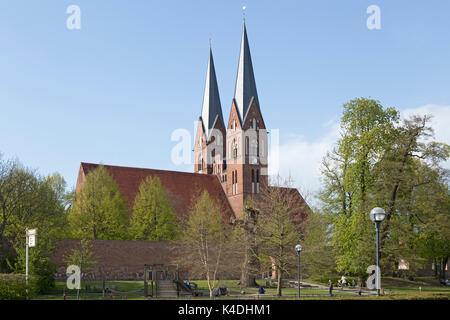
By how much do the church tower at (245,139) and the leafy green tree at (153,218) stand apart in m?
15.1

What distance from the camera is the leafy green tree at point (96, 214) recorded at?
4453 cm

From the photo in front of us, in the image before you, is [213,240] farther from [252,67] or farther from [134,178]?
[252,67]

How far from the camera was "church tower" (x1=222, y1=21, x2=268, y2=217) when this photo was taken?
211 feet

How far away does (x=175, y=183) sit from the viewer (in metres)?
62.2

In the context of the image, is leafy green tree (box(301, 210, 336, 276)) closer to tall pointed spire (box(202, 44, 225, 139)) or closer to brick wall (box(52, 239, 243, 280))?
brick wall (box(52, 239, 243, 280))

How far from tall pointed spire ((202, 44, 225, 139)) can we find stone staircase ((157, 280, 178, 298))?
40538mm

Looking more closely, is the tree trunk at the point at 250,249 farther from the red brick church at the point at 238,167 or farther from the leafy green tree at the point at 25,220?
the red brick church at the point at 238,167

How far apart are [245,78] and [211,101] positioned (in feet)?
28.5

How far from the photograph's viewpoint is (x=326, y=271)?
143ft

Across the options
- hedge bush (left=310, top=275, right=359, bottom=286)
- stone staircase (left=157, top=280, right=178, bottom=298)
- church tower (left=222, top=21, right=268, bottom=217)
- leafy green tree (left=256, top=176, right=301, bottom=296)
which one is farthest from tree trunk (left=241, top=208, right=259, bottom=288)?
church tower (left=222, top=21, right=268, bottom=217)

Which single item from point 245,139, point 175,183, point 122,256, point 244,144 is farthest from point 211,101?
point 122,256

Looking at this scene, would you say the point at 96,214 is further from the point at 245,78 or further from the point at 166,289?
the point at 245,78
